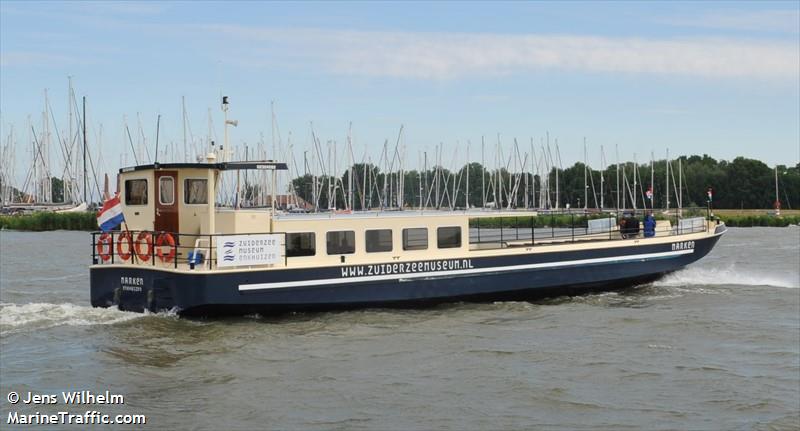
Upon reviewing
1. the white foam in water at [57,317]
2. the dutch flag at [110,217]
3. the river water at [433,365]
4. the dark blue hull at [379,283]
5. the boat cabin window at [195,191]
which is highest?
the boat cabin window at [195,191]

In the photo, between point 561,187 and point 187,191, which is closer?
point 187,191

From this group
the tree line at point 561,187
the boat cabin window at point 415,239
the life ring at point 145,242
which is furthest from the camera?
the tree line at point 561,187

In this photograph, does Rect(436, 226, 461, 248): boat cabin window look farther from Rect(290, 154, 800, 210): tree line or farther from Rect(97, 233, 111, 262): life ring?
Rect(290, 154, 800, 210): tree line

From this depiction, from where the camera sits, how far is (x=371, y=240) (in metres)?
20.4

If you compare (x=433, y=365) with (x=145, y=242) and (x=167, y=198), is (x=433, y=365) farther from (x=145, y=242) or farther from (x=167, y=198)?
(x=167, y=198)

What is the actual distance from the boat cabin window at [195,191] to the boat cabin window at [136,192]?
3.54 feet

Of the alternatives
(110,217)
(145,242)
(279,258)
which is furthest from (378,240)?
(110,217)

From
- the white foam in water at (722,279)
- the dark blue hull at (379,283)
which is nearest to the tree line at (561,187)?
the white foam in water at (722,279)

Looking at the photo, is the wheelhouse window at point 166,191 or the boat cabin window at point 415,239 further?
the boat cabin window at point 415,239

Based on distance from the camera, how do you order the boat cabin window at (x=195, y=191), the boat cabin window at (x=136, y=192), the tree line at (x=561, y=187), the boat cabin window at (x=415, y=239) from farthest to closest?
1. the tree line at (x=561, y=187)
2. the boat cabin window at (x=415, y=239)
3. the boat cabin window at (x=136, y=192)
4. the boat cabin window at (x=195, y=191)

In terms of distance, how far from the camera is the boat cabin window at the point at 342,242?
1984cm

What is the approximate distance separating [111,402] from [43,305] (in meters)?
8.69

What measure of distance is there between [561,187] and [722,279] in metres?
71.8

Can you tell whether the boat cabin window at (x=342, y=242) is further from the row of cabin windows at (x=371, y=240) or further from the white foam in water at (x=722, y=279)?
the white foam in water at (x=722, y=279)
